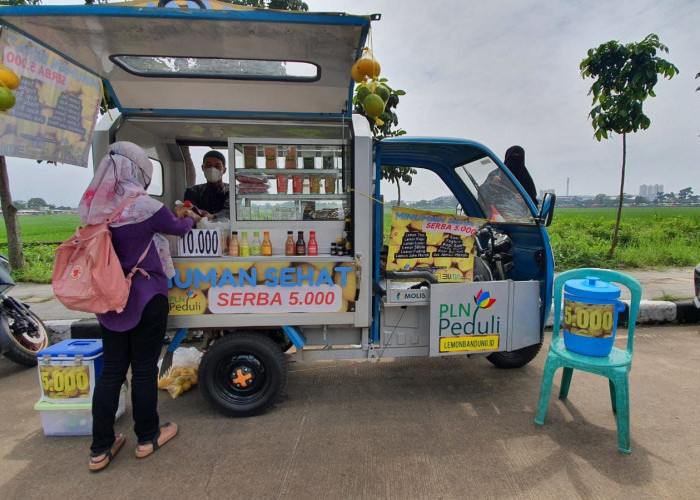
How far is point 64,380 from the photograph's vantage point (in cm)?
285

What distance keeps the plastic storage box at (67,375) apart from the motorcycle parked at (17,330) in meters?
1.36

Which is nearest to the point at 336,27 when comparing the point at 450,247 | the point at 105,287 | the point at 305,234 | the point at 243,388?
the point at 305,234

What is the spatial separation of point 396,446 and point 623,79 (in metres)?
7.88

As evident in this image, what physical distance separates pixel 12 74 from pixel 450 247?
126 inches

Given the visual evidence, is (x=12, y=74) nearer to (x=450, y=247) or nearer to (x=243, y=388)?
(x=243, y=388)

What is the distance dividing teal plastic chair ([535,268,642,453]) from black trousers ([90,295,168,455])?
2.77 m

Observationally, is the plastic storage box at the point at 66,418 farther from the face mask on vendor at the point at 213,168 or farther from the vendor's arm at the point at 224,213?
the face mask on vendor at the point at 213,168

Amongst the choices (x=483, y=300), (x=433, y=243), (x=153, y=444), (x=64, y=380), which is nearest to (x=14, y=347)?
(x=64, y=380)

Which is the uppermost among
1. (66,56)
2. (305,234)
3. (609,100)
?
(609,100)

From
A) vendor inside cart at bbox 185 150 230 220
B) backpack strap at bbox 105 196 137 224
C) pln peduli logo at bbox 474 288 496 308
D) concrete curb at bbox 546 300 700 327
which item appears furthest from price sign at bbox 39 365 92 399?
concrete curb at bbox 546 300 700 327

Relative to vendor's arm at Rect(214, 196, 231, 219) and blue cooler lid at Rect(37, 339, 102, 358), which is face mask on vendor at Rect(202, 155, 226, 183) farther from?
blue cooler lid at Rect(37, 339, 102, 358)

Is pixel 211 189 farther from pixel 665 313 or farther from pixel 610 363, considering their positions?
pixel 665 313

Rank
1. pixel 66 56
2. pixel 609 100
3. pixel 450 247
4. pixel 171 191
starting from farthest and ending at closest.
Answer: pixel 609 100 → pixel 171 191 → pixel 450 247 → pixel 66 56

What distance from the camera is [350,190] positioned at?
9.92 ft
